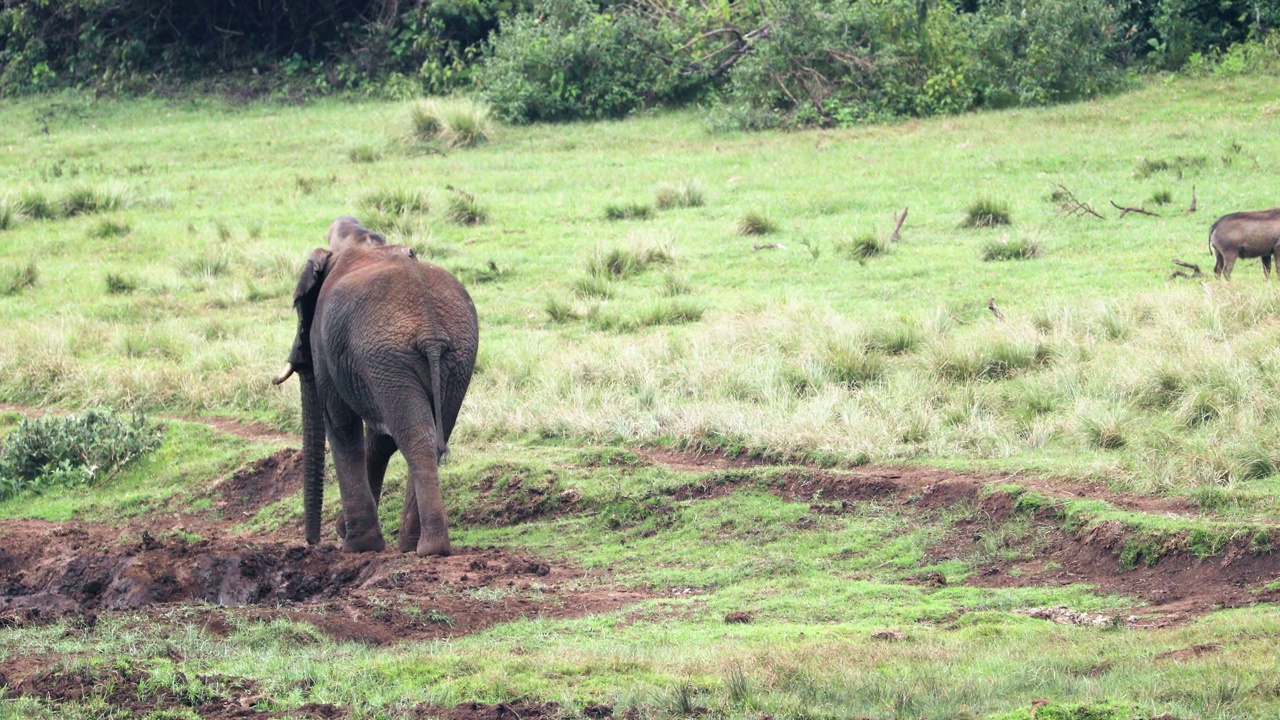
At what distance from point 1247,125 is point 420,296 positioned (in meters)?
14.2

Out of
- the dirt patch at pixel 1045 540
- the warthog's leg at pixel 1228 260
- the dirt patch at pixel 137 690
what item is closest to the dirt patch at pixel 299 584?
the dirt patch at pixel 137 690

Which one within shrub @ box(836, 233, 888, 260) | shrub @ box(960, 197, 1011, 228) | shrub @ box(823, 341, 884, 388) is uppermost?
shrub @ box(823, 341, 884, 388)

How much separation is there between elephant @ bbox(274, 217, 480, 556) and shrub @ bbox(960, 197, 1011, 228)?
8541 mm

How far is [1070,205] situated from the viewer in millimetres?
16031

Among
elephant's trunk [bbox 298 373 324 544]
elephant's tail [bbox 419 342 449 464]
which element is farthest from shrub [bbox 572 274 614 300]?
elephant's tail [bbox 419 342 449 464]

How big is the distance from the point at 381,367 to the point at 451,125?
1507 cm

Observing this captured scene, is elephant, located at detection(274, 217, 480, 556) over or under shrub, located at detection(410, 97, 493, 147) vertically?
over

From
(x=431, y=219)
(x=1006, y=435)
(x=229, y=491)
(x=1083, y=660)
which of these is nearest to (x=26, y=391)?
(x=229, y=491)

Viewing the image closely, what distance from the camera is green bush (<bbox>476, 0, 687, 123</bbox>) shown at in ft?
78.7

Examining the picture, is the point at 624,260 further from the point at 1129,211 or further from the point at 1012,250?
the point at 1129,211

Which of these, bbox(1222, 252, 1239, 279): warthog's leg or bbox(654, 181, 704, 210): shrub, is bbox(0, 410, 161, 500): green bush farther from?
bbox(1222, 252, 1239, 279): warthog's leg

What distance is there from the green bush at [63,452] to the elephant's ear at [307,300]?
8.87 ft

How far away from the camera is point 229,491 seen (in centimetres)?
1054

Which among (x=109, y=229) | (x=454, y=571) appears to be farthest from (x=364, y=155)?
(x=454, y=571)
